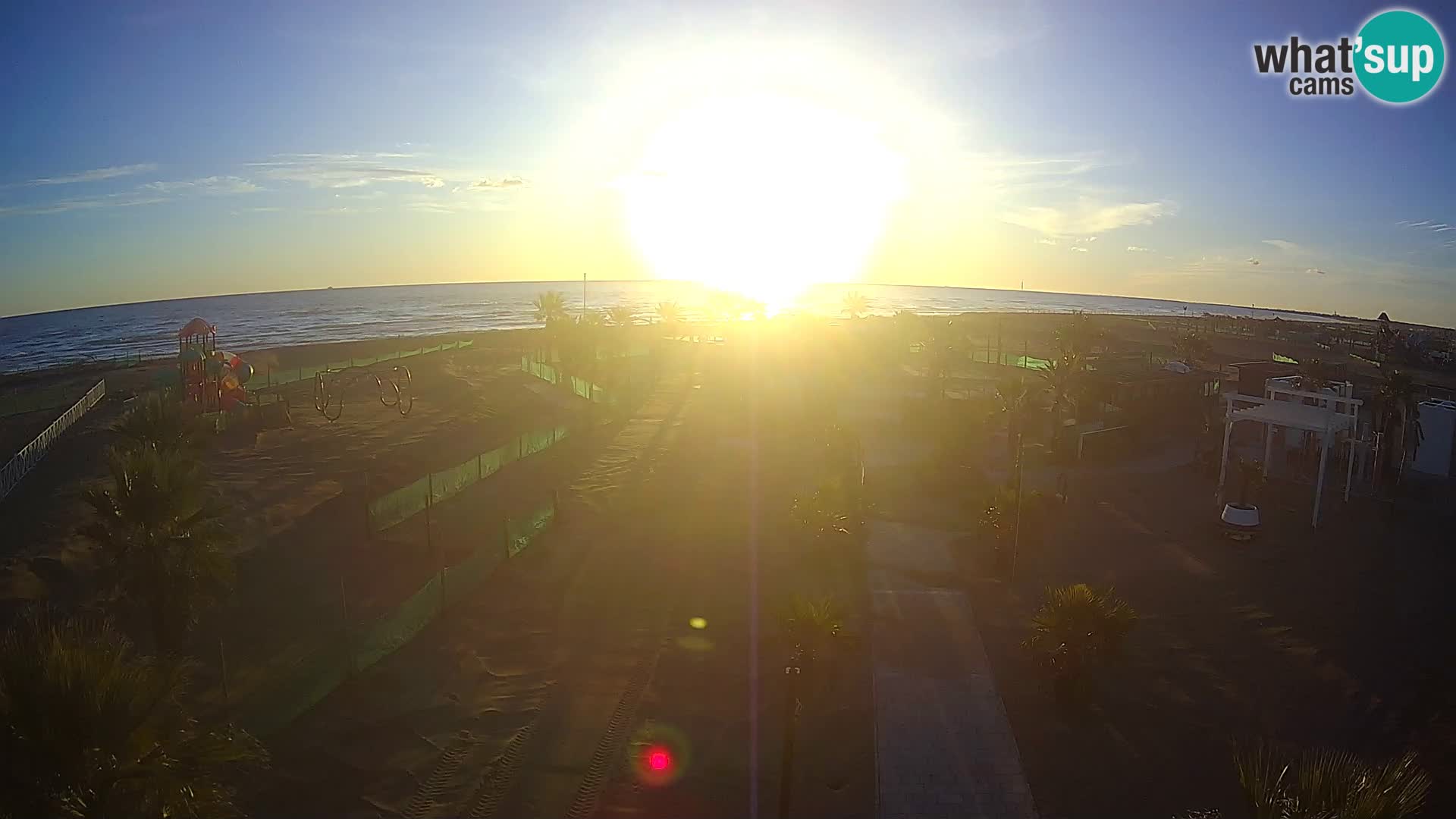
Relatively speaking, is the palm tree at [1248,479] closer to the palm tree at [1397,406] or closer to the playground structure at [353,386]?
the palm tree at [1397,406]

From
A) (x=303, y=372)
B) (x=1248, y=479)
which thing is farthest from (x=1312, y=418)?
(x=303, y=372)

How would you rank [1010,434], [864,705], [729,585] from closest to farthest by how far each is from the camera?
Answer: [864,705] → [729,585] → [1010,434]

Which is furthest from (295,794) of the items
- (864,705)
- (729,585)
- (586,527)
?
(586,527)

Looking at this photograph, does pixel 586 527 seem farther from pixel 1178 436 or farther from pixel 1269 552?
pixel 1178 436

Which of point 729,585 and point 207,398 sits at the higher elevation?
point 207,398

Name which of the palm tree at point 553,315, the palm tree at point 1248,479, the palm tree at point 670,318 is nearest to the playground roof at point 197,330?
the palm tree at point 553,315

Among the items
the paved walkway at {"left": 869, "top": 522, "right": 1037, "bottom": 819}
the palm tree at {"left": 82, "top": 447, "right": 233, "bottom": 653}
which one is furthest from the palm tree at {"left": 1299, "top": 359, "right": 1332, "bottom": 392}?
the palm tree at {"left": 82, "top": 447, "right": 233, "bottom": 653}
